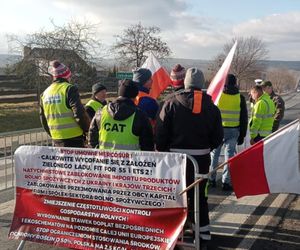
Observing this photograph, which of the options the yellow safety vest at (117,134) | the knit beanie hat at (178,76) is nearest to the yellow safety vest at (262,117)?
the knit beanie hat at (178,76)

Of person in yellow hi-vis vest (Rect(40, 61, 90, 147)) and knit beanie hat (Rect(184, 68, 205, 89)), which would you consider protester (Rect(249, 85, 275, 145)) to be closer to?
knit beanie hat (Rect(184, 68, 205, 89))

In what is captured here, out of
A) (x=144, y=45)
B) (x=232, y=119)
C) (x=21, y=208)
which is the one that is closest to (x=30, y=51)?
(x=144, y=45)

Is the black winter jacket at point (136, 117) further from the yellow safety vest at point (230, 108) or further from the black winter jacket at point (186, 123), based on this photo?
the yellow safety vest at point (230, 108)

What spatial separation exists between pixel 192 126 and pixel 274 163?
1.02 meters

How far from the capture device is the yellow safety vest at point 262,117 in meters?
7.59

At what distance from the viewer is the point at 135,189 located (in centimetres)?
418

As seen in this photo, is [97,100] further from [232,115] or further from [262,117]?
[262,117]

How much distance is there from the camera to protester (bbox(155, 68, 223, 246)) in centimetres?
475

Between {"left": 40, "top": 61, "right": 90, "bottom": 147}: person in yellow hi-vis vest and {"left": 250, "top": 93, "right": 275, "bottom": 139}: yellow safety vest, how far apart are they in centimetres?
Answer: 320

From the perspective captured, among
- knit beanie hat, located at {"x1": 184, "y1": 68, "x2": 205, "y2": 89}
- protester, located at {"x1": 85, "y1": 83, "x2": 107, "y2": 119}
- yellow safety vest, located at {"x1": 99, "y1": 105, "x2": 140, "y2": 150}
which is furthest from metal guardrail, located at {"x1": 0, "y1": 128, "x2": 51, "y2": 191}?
knit beanie hat, located at {"x1": 184, "y1": 68, "x2": 205, "y2": 89}

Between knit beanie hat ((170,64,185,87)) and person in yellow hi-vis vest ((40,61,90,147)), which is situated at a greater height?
knit beanie hat ((170,64,185,87))

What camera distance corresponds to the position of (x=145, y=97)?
5.60 metres

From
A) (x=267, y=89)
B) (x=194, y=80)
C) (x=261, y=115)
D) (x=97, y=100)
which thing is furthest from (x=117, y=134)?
(x=267, y=89)

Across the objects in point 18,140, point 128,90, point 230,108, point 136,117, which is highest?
point 128,90
